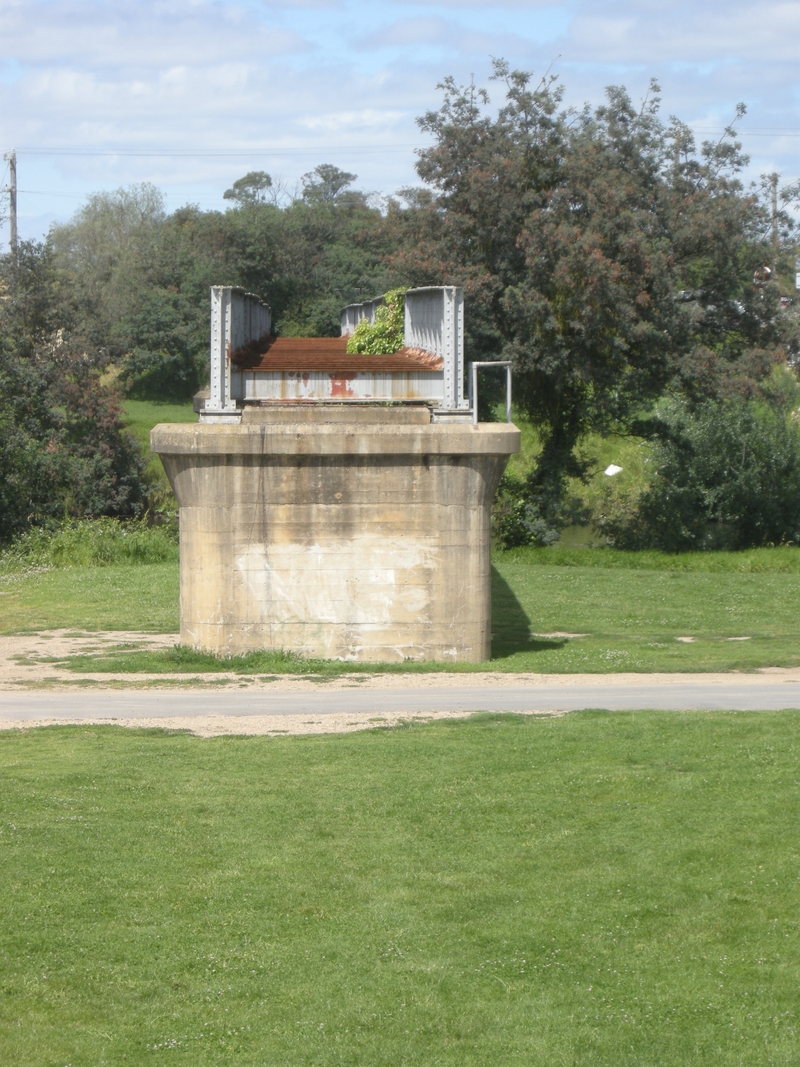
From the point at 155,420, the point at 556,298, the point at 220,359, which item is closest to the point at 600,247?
the point at 556,298

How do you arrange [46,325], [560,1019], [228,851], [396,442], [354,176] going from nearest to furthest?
[560,1019], [228,851], [396,442], [46,325], [354,176]

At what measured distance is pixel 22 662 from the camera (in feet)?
55.9

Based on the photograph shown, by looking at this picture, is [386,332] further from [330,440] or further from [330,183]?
[330,183]

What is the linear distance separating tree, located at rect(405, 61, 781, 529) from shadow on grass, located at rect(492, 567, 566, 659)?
954cm

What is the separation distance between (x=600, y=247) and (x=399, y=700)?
67.9 ft

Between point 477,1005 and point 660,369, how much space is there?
1162 inches

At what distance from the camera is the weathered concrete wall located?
16594 millimetres

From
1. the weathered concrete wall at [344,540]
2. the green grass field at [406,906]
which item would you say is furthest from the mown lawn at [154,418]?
the green grass field at [406,906]

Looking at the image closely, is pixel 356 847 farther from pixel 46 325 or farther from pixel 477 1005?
pixel 46 325

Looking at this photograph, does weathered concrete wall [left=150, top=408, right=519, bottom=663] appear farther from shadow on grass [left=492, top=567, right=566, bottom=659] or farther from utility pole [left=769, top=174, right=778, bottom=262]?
utility pole [left=769, top=174, right=778, bottom=262]

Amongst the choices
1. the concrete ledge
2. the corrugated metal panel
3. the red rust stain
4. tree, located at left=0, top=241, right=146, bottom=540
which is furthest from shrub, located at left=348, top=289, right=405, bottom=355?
tree, located at left=0, top=241, right=146, bottom=540

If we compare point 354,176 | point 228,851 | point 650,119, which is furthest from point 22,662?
point 354,176

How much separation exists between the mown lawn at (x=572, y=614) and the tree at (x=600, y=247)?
542cm

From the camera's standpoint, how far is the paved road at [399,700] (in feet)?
43.4
